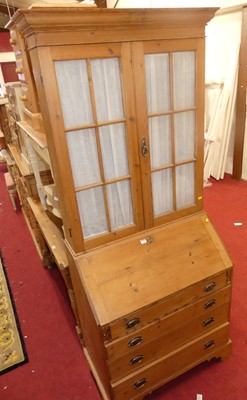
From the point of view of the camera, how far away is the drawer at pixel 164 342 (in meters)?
1.59

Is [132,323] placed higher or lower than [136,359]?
higher

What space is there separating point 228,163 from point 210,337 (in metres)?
3.34

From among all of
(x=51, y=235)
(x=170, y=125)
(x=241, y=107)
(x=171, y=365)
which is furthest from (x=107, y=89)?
(x=241, y=107)

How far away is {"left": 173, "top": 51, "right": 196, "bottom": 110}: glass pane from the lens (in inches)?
58.0

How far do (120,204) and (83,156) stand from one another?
34 centimetres

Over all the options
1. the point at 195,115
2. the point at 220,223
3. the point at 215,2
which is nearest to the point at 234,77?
the point at 215,2

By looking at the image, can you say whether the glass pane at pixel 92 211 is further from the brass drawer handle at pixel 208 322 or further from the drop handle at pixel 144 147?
the brass drawer handle at pixel 208 322

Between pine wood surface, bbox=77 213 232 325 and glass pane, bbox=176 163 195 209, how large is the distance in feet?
0.37

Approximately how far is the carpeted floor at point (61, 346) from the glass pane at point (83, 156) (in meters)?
1.38

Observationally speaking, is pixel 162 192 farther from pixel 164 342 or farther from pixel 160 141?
pixel 164 342

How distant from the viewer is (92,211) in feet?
5.08

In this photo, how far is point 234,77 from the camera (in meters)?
4.09

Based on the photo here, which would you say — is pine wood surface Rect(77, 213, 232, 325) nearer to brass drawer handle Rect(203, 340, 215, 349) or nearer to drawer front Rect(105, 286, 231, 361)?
drawer front Rect(105, 286, 231, 361)

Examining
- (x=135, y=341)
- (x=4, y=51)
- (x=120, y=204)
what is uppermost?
(x=4, y=51)
